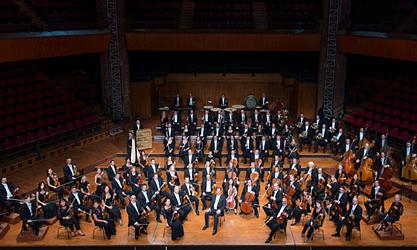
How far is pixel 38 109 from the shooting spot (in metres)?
16.3

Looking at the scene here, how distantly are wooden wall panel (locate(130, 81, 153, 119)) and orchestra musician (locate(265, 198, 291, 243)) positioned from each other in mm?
10840

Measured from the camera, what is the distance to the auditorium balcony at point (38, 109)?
14938 millimetres

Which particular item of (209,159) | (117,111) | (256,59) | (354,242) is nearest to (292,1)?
(256,59)

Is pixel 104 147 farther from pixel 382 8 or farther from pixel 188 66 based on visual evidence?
pixel 382 8

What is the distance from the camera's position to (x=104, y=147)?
16.9 m

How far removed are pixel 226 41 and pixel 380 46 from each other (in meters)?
6.06

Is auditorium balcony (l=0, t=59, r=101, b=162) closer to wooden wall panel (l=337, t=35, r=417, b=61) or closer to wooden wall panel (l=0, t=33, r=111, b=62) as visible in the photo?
wooden wall panel (l=0, t=33, r=111, b=62)

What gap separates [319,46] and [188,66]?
6.15 metres

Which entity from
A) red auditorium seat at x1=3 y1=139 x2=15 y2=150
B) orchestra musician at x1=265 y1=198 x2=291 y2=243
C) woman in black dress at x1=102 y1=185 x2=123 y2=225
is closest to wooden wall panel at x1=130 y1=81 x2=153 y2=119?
red auditorium seat at x1=3 y1=139 x2=15 y2=150

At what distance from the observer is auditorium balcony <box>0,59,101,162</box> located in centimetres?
1494

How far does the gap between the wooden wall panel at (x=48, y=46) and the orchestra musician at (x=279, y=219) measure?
30.8ft

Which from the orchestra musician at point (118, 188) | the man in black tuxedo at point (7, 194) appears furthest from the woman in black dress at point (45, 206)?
the orchestra musician at point (118, 188)

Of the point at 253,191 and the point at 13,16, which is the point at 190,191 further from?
the point at 13,16

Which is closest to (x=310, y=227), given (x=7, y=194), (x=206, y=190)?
(x=206, y=190)
